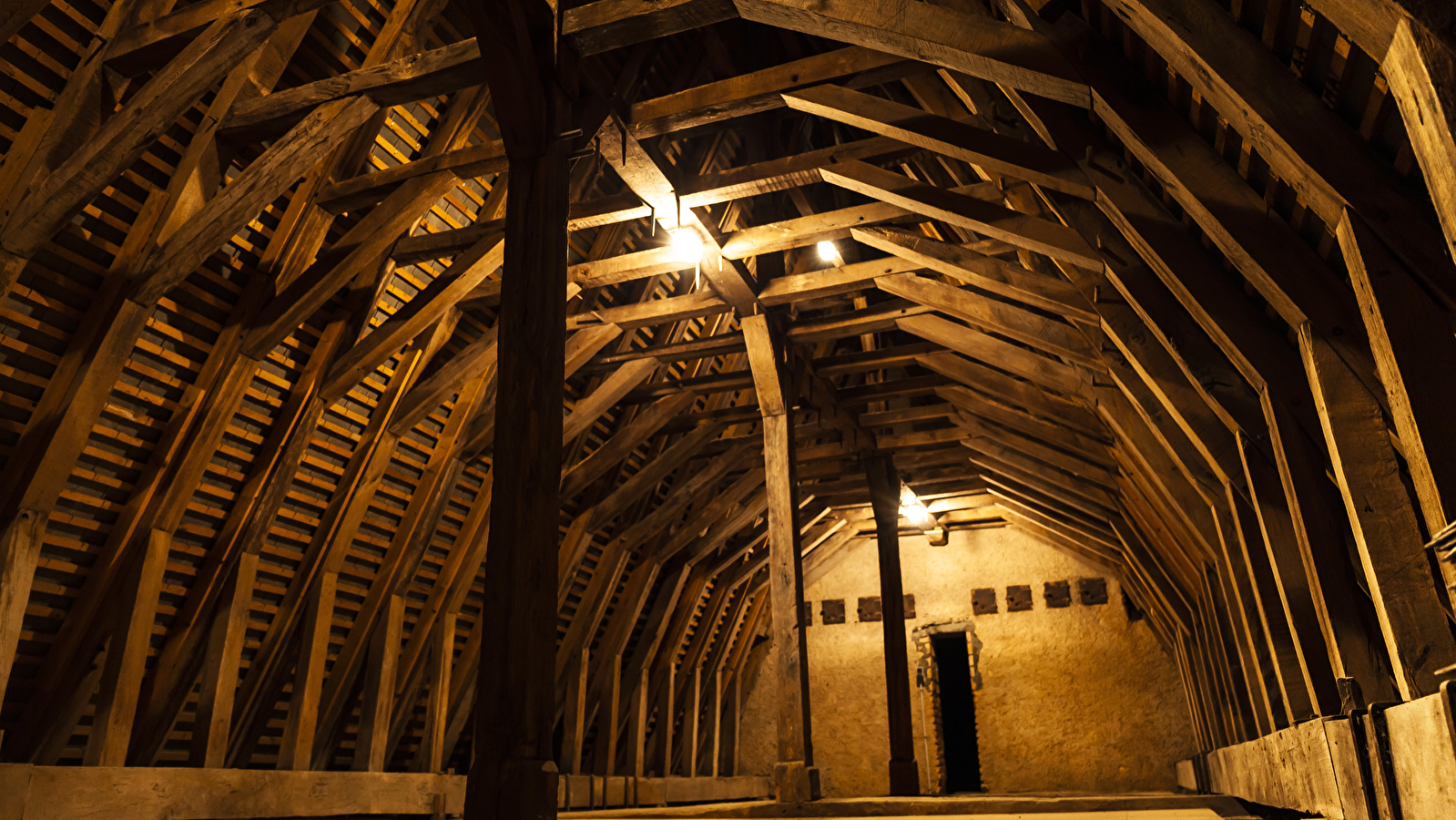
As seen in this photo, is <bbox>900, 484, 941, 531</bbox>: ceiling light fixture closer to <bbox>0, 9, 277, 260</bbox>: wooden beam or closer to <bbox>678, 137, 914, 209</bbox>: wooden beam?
<bbox>678, 137, 914, 209</bbox>: wooden beam

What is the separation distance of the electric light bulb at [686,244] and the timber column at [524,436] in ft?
5.20

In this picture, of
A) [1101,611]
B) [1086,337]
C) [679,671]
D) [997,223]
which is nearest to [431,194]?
[997,223]

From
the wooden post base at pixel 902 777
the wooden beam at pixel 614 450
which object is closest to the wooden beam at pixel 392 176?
the wooden beam at pixel 614 450

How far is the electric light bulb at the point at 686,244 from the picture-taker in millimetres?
5172

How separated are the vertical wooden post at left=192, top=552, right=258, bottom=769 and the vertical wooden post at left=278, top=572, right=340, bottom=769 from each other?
41 cm

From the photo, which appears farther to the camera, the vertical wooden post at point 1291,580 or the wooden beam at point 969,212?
the wooden beam at point 969,212

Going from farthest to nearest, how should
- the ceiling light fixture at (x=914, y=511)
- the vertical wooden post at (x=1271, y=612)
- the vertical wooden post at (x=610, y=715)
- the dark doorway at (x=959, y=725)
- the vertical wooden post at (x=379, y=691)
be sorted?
the dark doorway at (x=959, y=725) → the ceiling light fixture at (x=914, y=511) → the vertical wooden post at (x=610, y=715) → the vertical wooden post at (x=379, y=691) → the vertical wooden post at (x=1271, y=612)

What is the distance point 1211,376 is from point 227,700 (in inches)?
182

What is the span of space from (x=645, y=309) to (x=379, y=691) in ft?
9.07

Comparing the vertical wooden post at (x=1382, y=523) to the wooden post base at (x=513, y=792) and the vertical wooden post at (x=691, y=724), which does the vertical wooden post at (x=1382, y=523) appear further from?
the vertical wooden post at (x=691, y=724)

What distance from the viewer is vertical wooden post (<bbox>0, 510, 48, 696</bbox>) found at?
3.75 meters

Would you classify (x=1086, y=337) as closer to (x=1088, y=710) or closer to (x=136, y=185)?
(x=136, y=185)

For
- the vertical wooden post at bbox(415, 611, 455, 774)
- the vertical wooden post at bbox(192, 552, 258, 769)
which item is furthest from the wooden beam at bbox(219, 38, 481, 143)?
the vertical wooden post at bbox(415, 611, 455, 774)

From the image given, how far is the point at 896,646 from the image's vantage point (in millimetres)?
7980
